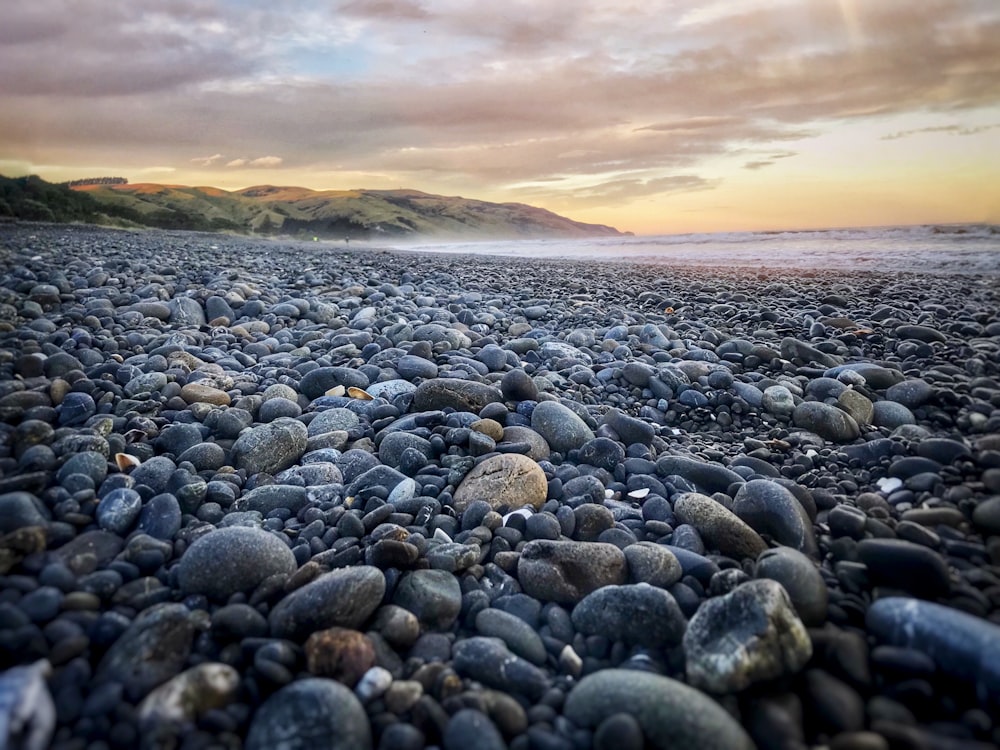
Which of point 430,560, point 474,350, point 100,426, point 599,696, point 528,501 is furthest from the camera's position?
point 474,350

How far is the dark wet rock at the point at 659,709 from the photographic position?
139 centimetres

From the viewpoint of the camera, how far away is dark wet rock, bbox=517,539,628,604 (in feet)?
6.82

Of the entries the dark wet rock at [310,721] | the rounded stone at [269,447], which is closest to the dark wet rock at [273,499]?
the rounded stone at [269,447]

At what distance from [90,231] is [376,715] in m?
11.9

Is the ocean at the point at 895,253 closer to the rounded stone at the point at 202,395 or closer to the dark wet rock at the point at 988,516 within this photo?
the dark wet rock at the point at 988,516

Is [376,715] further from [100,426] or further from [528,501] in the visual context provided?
[100,426]

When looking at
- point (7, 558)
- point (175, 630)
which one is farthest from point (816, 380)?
point (7, 558)

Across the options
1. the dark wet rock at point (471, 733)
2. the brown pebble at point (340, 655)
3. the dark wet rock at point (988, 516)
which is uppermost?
the dark wet rock at point (988, 516)

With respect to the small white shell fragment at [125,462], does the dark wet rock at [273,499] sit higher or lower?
lower

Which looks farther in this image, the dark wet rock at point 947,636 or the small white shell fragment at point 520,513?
the small white shell fragment at point 520,513

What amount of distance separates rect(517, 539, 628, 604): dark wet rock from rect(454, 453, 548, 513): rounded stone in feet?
1.28

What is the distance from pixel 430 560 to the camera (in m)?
2.17

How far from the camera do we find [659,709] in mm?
1450

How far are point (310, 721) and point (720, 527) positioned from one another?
1.66 meters
